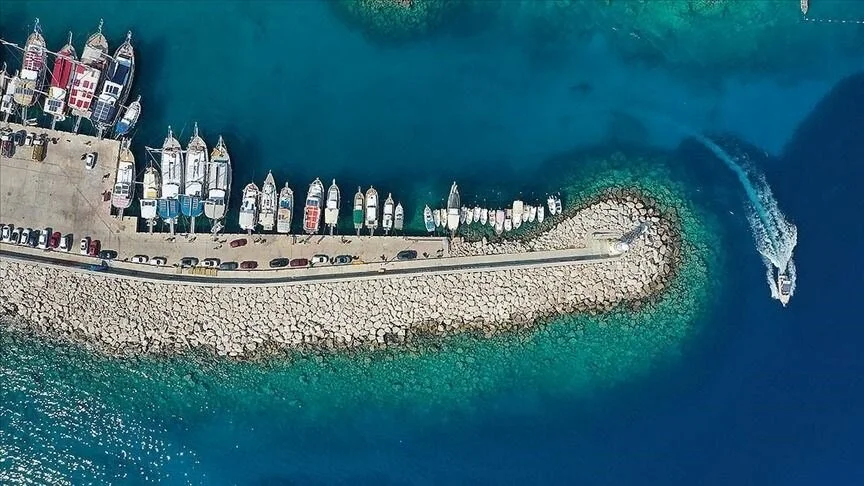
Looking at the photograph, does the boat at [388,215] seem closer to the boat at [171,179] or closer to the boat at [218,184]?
the boat at [218,184]

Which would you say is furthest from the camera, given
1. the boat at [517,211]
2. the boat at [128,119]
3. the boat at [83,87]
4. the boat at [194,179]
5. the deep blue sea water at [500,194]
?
the deep blue sea water at [500,194]

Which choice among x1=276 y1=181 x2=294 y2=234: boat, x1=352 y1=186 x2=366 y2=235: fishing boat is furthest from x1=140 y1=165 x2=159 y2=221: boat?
x1=352 y1=186 x2=366 y2=235: fishing boat

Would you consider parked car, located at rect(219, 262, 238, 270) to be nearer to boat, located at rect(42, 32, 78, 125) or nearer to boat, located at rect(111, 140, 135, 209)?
boat, located at rect(111, 140, 135, 209)

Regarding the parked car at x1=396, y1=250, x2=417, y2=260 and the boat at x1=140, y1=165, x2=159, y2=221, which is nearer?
the boat at x1=140, y1=165, x2=159, y2=221

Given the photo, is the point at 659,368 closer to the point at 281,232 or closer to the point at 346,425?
the point at 346,425

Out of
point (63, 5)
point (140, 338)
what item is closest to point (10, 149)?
point (63, 5)

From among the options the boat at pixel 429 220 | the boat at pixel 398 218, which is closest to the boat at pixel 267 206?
the boat at pixel 398 218
